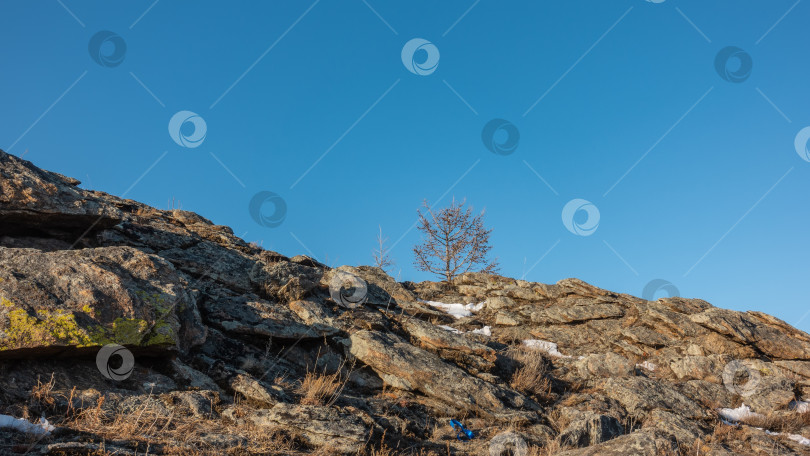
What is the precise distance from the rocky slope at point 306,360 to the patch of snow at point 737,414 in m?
0.05

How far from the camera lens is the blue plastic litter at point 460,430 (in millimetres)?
7423

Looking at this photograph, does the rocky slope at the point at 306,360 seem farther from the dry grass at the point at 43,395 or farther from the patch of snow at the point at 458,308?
the patch of snow at the point at 458,308

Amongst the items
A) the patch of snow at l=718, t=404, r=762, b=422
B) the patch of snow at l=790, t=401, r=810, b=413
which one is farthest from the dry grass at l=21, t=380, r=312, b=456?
the patch of snow at l=790, t=401, r=810, b=413

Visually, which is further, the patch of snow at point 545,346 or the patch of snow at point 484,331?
the patch of snow at point 484,331

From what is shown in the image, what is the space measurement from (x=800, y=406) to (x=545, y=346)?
19.4 ft

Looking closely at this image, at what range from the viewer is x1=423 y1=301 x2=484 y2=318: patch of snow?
1543 cm

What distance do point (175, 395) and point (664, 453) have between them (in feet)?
19.0

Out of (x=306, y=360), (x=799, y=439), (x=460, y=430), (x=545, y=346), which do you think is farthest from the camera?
(x=545, y=346)

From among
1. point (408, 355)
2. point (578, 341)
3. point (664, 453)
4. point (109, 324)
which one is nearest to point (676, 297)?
point (578, 341)

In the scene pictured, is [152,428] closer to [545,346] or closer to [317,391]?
[317,391]

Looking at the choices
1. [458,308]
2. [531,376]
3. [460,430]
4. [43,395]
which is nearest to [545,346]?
[458,308]

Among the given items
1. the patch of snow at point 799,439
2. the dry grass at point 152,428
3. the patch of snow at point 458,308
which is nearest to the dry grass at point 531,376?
the patch of snow at point 458,308

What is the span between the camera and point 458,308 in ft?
52.4

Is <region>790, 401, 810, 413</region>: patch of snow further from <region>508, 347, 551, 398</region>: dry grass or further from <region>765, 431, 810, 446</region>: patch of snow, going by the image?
<region>508, 347, 551, 398</region>: dry grass
